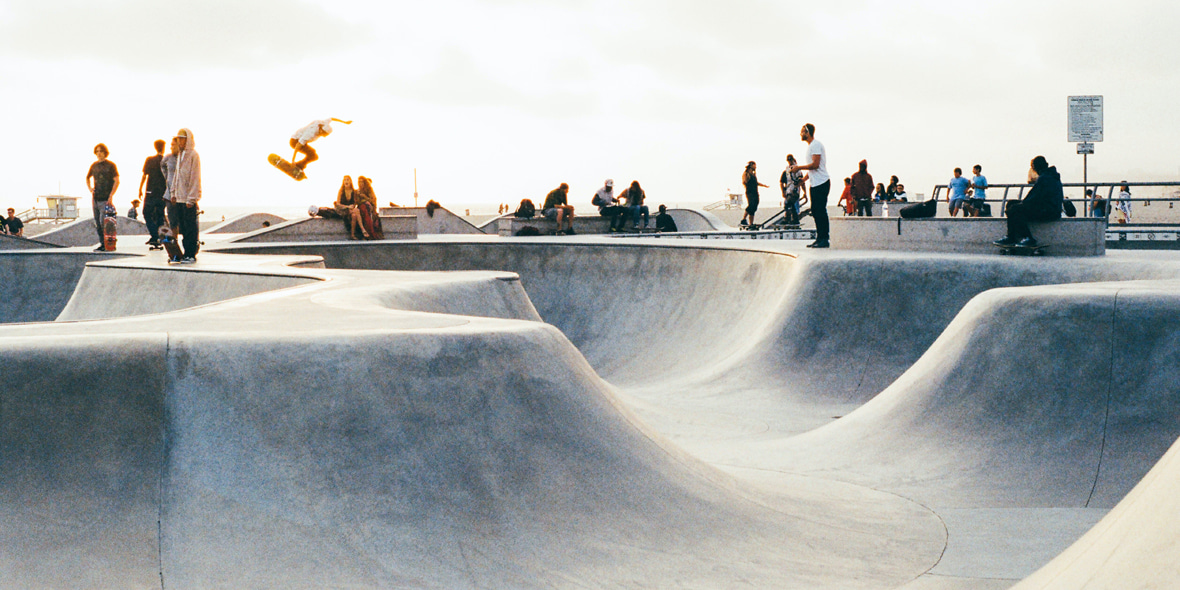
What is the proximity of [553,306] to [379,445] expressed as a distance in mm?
10434

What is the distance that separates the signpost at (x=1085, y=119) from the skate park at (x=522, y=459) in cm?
1190

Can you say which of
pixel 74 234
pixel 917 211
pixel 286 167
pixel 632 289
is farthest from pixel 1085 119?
pixel 74 234

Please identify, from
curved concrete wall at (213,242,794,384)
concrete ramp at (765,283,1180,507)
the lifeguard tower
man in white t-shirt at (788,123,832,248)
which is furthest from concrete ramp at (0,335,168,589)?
the lifeguard tower

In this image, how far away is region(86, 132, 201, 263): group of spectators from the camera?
11.0 metres

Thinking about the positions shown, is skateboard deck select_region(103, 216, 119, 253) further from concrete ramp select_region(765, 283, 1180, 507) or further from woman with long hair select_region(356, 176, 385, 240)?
concrete ramp select_region(765, 283, 1180, 507)

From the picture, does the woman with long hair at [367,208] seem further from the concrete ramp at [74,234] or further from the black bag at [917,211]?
the black bag at [917,211]

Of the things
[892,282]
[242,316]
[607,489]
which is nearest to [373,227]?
[892,282]

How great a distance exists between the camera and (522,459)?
4.37 m

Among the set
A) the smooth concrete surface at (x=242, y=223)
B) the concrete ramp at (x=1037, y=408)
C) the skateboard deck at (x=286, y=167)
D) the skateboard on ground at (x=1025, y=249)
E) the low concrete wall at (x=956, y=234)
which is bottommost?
the concrete ramp at (x=1037, y=408)

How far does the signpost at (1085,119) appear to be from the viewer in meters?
17.5

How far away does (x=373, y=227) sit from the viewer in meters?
19.1

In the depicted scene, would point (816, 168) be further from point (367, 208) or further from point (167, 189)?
point (367, 208)

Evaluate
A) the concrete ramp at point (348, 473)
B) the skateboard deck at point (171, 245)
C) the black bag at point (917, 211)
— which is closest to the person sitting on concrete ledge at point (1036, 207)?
the black bag at point (917, 211)

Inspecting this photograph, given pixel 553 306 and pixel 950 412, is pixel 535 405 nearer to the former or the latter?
pixel 950 412
